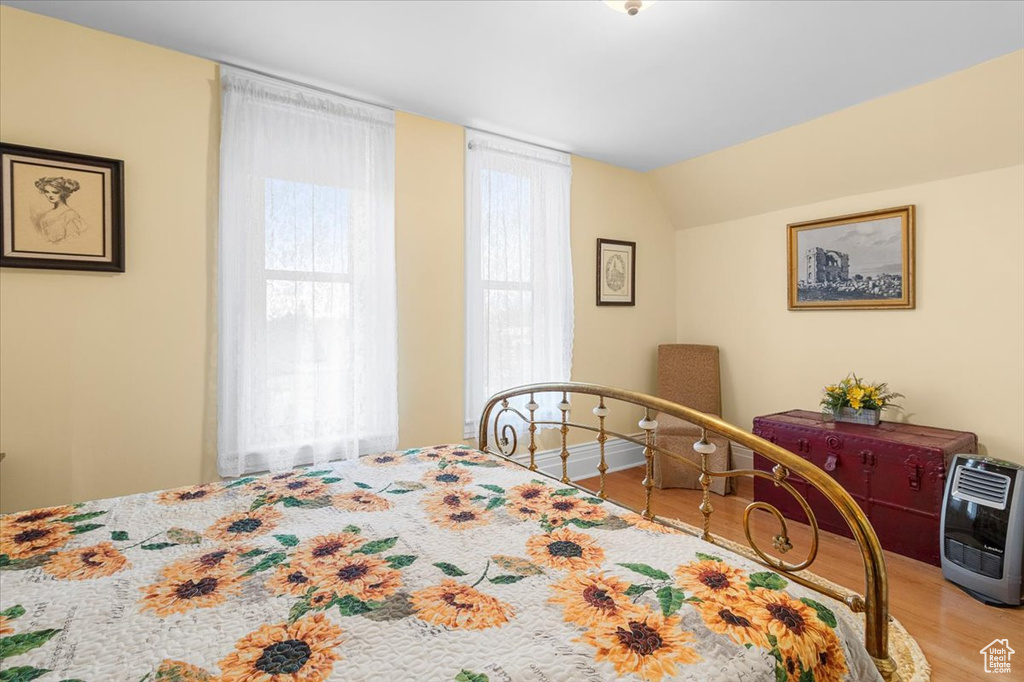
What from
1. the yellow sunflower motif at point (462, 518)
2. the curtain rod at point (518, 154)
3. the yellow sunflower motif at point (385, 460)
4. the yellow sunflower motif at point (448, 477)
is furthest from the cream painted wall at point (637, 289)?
the yellow sunflower motif at point (462, 518)

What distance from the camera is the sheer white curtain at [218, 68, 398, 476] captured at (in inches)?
103

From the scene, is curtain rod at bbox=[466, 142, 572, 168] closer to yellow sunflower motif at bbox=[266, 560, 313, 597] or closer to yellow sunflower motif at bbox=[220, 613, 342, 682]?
yellow sunflower motif at bbox=[266, 560, 313, 597]

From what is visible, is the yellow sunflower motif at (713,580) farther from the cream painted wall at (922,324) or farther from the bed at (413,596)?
the cream painted wall at (922,324)

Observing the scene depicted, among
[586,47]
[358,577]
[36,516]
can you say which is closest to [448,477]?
[358,577]

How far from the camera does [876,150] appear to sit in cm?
321

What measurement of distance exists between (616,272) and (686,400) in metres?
1.25

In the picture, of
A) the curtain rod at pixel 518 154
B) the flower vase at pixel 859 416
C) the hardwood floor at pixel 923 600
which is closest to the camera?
the hardwood floor at pixel 923 600

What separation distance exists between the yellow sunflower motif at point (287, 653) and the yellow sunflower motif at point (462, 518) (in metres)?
0.51

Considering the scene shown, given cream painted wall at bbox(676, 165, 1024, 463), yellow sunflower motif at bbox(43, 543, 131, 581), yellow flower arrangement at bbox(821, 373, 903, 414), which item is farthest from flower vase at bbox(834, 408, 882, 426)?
yellow sunflower motif at bbox(43, 543, 131, 581)

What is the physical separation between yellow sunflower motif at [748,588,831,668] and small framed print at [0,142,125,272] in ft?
9.29

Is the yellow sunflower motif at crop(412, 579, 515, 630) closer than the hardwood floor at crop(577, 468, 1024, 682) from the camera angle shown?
Yes

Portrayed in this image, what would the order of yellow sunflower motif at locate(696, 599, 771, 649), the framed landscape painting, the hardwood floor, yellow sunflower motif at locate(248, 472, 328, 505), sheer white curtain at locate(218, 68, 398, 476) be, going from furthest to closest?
1. the framed landscape painting
2. sheer white curtain at locate(218, 68, 398, 476)
3. the hardwood floor
4. yellow sunflower motif at locate(248, 472, 328, 505)
5. yellow sunflower motif at locate(696, 599, 771, 649)

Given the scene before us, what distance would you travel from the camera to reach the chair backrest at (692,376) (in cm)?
425

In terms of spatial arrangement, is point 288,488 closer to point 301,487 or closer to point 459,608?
point 301,487
